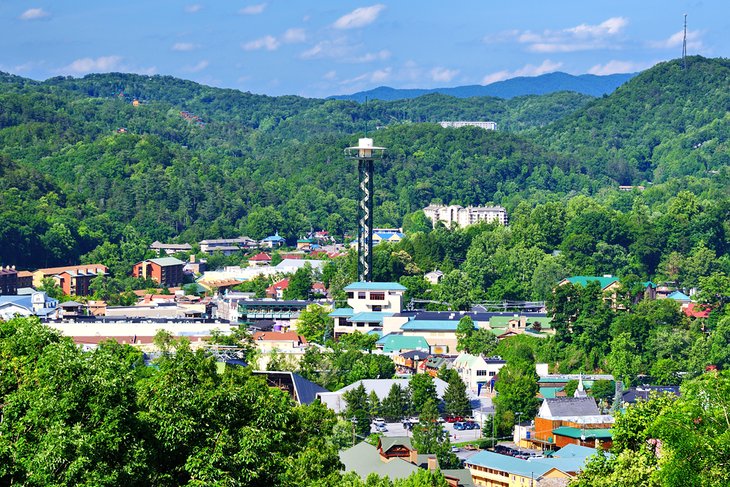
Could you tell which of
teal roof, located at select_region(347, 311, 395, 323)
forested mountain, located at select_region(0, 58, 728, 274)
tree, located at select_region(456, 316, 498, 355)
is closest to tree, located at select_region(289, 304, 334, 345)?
teal roof, located at select_region(347, 311, 395, 323)

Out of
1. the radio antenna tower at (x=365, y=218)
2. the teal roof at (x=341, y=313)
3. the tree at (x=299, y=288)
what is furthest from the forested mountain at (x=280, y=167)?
the teal roof at (x=341, y=313)

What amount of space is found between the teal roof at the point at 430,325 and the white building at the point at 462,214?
2047 inches

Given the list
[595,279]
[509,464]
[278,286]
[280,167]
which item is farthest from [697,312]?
[280,167]

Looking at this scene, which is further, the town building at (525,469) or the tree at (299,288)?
the tree at (299,288)

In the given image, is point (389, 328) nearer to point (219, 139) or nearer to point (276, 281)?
point (276, 281)

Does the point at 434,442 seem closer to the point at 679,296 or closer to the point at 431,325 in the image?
the point at 431,325

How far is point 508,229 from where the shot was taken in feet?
288

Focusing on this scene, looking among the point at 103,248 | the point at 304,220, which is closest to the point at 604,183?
the point at 304,220

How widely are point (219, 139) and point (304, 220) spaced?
6390cm

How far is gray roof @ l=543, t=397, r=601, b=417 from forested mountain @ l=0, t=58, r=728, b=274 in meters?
52.4

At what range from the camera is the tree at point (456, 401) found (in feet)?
153

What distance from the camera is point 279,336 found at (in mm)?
59719

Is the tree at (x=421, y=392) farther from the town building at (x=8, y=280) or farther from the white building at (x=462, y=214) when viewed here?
the white building at (x=462, y=214)

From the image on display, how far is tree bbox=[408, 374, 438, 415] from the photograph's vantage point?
45844mm
